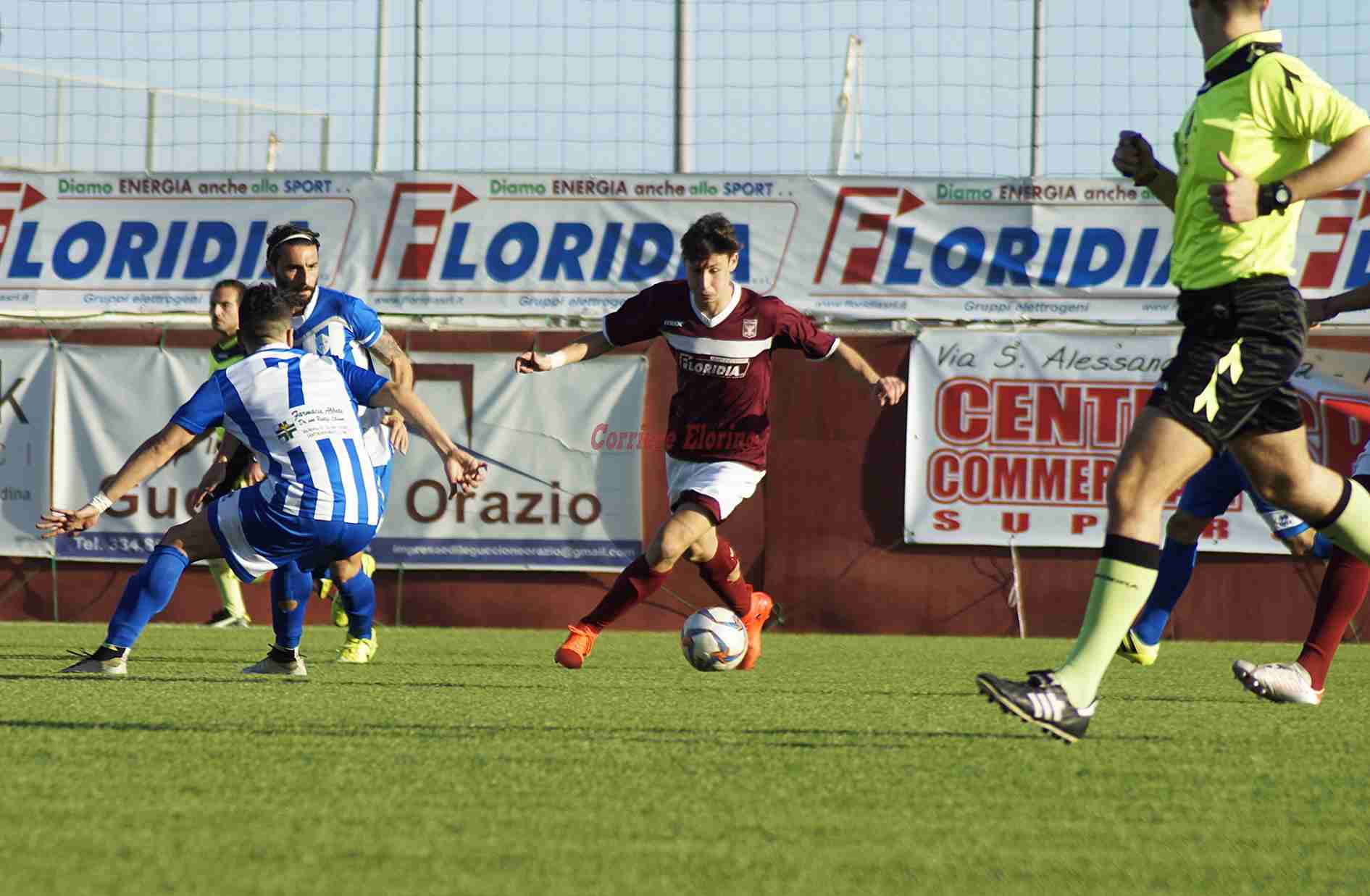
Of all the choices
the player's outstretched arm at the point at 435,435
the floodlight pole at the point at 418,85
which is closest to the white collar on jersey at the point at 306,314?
the player's outstretched arm at the point at 435,435

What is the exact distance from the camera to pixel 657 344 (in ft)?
39.8

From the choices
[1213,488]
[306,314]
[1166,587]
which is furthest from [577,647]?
[1213,488]

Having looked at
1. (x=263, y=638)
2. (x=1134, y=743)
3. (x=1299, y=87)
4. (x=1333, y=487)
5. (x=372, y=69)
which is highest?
(x=372, y=69)

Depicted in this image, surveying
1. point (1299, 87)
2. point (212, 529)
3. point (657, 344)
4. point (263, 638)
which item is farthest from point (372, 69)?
point (1299, 87)

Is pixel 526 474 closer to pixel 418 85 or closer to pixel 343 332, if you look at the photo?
pixel 418 85

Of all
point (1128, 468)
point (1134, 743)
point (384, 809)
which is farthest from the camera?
point (1134, 743)

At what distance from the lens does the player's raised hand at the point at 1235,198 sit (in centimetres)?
440

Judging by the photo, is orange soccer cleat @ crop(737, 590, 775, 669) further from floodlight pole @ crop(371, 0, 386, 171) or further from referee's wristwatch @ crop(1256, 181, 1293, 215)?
floodlight pole @ crop(371, 0, 386, 171)

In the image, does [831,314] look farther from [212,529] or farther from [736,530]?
[212,529]

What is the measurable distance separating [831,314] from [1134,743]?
746 centimetres

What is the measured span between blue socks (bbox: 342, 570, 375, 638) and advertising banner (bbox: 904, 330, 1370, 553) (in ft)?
15.7

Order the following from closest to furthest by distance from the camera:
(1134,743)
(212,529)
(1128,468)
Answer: (1128,468), (1134,743), (212,529)

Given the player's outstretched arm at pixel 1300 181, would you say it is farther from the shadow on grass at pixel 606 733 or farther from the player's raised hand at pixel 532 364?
the player's raised hand at pixel 532 364

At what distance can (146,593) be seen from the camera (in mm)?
6676
